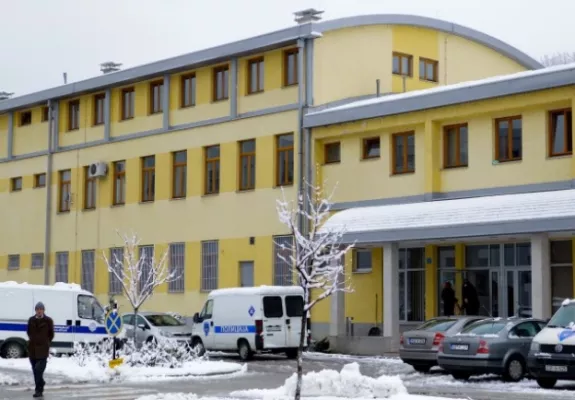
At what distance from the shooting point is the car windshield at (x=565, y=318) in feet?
80.6

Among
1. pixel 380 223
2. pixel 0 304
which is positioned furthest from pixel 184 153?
pixel 0 304

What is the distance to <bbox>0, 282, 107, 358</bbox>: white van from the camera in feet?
106

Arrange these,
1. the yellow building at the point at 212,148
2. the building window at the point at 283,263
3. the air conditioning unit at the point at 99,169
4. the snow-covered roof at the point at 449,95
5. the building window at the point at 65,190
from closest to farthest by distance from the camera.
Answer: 1. the snow-covered roof at the point at 449,95
2. the building window at the point at 283,263
3. the yellow building at the point at 212,148
4. the air conditioning unit at the point at 99,169
5. the building window at the point at 65,190

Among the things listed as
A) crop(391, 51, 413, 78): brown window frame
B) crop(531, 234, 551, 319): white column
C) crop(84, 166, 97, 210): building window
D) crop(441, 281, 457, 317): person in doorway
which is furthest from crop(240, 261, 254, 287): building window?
crop(531, 234, 551, 319): white column

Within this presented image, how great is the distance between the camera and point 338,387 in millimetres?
20969

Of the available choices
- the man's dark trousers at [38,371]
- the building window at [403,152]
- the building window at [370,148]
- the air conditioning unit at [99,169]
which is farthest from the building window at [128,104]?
the man's dark trousers at [38,371]

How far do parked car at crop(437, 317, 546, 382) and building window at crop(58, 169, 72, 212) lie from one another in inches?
1128

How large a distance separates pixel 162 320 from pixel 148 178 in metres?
11.3

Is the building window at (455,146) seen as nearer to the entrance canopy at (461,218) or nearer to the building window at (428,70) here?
the entrance canopy at (461,218)

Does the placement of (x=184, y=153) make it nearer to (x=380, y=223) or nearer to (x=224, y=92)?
(x=224, y=92)

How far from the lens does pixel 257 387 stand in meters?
24.4

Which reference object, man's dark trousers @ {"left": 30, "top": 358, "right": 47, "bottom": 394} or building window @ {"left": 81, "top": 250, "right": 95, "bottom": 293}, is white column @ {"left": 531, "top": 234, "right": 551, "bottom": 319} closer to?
man's dark trousers @ {"left": 30, "top": 358, "right": 47, "bottom": 394}

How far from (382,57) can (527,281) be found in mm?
12007

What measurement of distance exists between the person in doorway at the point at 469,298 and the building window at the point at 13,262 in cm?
2547
